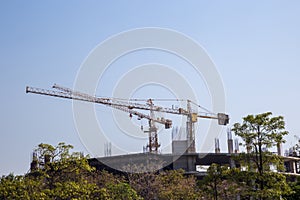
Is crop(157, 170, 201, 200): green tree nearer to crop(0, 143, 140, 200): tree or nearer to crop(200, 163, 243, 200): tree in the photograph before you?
crop(200, 163, 243, 200): tree

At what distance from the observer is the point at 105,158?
55.9m

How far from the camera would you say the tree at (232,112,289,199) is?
77.0 ft

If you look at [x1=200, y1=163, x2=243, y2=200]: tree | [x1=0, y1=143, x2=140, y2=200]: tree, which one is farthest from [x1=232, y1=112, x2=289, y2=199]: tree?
[x1=0, y1=143, x2=140, y2=200]: tree

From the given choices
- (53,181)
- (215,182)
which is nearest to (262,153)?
(215,182)

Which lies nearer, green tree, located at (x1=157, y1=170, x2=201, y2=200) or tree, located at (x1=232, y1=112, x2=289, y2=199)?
tree, located at (x1=232, y1=112, x2=289, y2=199)

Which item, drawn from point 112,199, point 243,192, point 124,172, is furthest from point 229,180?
point 124,172

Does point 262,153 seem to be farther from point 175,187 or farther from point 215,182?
point 175,187

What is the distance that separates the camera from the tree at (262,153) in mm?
23469

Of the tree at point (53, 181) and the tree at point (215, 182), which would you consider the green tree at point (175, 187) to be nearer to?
the tree at point (215, 182)

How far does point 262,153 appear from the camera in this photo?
24094 mm

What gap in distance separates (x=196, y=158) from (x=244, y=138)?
Answer: 34685 millimetres

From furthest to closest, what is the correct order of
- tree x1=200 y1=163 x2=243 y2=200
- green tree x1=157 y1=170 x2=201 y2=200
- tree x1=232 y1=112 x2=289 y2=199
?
green tree x1=157 y1=170 x2=201 y2=200, tree x1=200 y1=163 x2=243 y2=200, tree x1=232 y1=112 x2=289 y2=199

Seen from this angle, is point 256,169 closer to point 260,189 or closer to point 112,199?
point 260,189

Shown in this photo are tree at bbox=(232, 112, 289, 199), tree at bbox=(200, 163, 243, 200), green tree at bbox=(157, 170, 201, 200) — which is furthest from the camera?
green tree at bbox=(157, 170, 201, 200)
